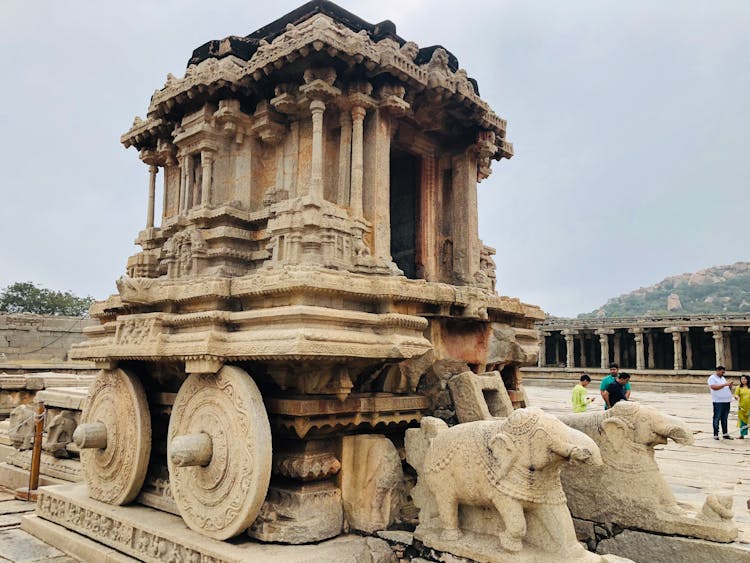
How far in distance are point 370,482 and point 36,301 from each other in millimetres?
53220

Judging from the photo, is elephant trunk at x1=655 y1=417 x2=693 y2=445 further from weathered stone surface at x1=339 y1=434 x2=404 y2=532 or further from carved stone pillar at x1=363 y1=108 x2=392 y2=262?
carved stone pillar at x1=363 y1=108 x2=392 y2=262

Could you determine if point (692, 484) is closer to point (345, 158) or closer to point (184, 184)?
point (345, 158)

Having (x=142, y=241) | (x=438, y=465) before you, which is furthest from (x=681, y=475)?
(x=142, y=241)

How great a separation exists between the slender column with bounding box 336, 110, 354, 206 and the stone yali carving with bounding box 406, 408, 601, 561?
2.74 meters

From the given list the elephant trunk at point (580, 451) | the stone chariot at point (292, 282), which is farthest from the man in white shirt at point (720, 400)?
the elephant trunk at point (580, 451)

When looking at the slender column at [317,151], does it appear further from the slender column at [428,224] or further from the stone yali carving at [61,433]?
the stone yali carving at [61,433]

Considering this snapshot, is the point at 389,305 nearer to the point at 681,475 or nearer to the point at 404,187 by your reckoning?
the point at 404,187

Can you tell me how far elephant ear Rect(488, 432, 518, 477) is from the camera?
3705mm

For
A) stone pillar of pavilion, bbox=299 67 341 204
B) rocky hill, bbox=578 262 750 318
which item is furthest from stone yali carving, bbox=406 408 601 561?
rocky hill, bbox=578 262 750 318

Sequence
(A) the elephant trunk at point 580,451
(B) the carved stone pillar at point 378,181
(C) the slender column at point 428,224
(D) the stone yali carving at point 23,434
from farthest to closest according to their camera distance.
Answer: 1. (D) the stone yali carving at point 23,434
2. (C) the slender column at point 428,224
3. (B) the carved stone pillar at point 378,181
4. (A) the elephant trunk at point 580,451

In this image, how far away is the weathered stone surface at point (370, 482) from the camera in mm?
4480

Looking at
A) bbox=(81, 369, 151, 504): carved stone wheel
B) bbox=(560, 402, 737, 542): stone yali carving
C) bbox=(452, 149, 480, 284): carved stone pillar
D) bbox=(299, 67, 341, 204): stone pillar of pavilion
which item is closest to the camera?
bbox=(560, 402, 737, 542): stone yali carving

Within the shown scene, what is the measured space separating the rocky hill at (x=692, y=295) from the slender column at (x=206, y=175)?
12072 cm

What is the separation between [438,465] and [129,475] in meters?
3.03
